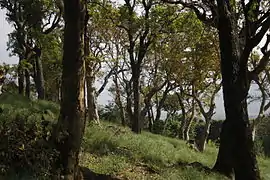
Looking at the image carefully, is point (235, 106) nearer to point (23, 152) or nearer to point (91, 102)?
point (23, 152)

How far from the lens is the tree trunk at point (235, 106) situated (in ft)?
28.8

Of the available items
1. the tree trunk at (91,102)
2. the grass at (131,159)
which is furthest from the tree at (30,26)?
the grass at (131,159)

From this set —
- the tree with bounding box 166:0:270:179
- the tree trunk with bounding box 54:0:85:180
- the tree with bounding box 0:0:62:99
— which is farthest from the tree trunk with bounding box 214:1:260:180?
the tree with bounding box 0:0:62:99

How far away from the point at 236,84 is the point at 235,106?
1.86 feet

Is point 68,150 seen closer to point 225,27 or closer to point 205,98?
point 225,27

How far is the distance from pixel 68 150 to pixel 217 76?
1774 centimetres

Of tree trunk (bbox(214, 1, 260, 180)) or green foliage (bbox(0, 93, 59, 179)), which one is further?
tree trunk (bbox(214, 1, 260, 180))

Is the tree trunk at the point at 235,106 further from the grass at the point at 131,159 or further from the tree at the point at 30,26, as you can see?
the tree at the point at 30,26

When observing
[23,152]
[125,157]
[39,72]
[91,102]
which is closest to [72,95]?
[23,152]

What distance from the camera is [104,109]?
39062 mm

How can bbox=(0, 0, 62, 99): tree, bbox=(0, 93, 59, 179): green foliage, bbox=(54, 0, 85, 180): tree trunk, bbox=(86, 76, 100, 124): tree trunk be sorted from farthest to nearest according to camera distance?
bbox=(0, 0, 62, 99): tree → bbox=(86, 76, 100, 124): tree trunk → bbox=(54, 0, 85, 180): tree trunk → bbox=(0, 93, 59, 179): green foliage

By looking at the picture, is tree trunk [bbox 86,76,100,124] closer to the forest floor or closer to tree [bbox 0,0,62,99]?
the forest floor

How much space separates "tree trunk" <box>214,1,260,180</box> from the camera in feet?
28.8

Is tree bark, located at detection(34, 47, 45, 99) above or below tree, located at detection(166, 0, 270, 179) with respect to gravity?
above
